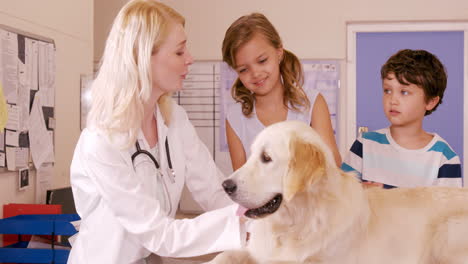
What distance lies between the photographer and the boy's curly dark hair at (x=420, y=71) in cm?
167

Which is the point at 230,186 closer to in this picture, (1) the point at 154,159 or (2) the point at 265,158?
(2) the point at 265,158

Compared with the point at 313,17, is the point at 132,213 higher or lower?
lower

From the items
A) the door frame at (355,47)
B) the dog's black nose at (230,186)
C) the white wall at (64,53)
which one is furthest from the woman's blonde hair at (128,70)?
the door frame at (355,47)

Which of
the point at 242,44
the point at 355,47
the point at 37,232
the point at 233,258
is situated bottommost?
the point at 37,232

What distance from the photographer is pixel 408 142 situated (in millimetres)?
1727

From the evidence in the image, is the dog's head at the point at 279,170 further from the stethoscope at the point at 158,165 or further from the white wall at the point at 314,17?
the white wall at the point at 314,17

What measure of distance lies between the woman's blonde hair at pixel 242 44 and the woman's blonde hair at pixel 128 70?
470mm

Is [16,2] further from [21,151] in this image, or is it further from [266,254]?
[266,254]

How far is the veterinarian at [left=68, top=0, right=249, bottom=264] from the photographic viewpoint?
133 centimetres

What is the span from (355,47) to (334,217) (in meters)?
4.63

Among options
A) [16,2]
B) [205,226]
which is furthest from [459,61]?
[205,226]

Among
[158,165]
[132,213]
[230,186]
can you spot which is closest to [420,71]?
[230,186]

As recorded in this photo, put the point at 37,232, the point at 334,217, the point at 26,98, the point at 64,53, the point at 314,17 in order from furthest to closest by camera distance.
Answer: the point at 314,17
the point at 64,53
the point at 26,98
the point at 37,232
the point at 334,217

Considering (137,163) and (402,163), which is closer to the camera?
(137,163)
